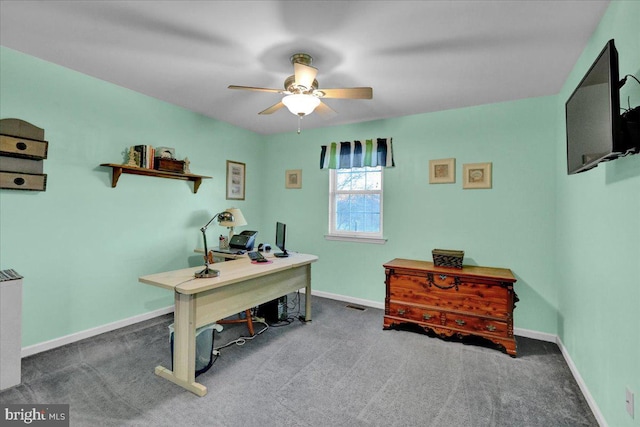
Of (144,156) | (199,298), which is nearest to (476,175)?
(199,298)

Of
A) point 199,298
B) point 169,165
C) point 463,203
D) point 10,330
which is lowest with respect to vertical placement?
point 10,330

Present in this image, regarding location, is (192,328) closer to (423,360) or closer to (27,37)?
A: (423,360)

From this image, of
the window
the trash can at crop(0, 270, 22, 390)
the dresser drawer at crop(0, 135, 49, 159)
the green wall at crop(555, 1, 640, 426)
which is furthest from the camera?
the window

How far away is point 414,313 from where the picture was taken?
10.2 feet

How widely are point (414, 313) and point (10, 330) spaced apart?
10.9 ft

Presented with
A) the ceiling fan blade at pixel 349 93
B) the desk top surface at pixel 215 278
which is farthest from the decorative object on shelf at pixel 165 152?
the ceiling fan blade at pixel 349 93

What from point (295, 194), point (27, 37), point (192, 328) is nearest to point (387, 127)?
point (295, 194)

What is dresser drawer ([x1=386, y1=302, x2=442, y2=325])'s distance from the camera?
301cm

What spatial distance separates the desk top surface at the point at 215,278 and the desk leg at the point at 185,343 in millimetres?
110

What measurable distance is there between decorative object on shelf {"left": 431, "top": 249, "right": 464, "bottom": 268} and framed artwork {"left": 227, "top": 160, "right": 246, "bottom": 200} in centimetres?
287

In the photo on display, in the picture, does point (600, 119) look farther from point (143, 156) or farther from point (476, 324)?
point (143, 156)

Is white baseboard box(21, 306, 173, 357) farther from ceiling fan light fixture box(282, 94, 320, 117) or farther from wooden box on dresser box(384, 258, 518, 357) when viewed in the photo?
ceiling fan light fixture box(282, 94, 320, 117)

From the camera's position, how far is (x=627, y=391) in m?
1.46

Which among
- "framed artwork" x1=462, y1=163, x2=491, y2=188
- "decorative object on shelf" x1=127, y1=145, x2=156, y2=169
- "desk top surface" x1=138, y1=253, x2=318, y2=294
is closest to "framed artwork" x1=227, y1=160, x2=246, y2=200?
"decorative object on shelf" x1=127, y1=145, x2=156, y2=169
